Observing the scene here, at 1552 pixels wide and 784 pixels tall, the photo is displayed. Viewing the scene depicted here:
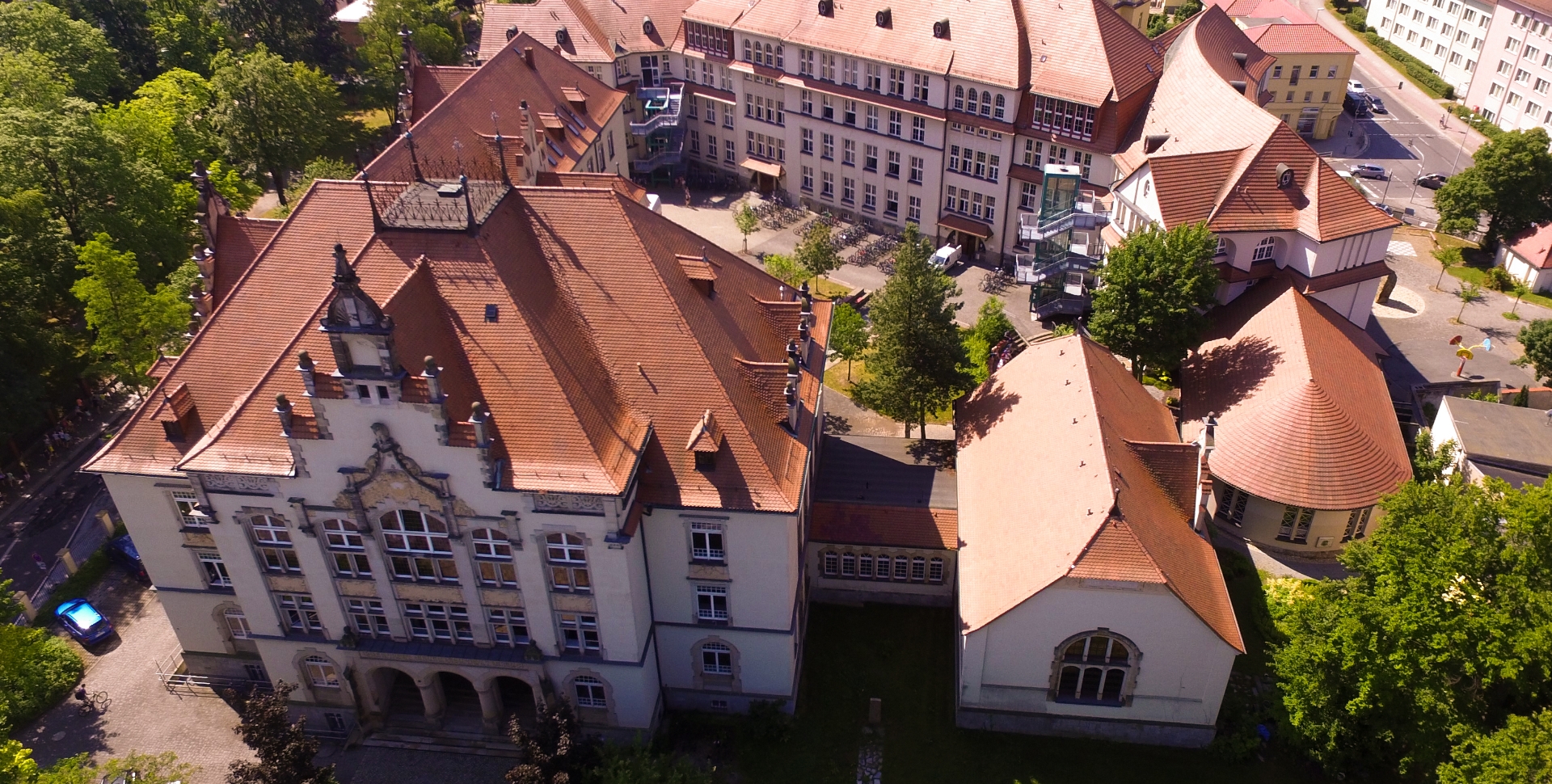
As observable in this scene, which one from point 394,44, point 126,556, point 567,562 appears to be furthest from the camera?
point 394,44

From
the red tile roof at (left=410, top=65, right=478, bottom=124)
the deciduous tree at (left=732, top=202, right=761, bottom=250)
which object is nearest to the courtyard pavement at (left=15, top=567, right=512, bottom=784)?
the red tile roof at (left=410, top=65, right=478, bottom=124)

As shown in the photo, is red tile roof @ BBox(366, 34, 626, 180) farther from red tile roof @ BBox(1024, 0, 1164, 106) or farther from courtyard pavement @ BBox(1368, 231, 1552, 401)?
courtyard pavement @ BBox(1368, 231, 1552, 401)

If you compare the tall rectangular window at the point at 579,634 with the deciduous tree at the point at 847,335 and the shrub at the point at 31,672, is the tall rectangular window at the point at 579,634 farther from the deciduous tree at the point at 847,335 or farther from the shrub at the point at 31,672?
the deciduous tree at the point at 847,335

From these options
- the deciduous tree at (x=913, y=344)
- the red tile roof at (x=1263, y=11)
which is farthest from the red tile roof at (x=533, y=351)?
the red tile roof at (x=1263, y=11)

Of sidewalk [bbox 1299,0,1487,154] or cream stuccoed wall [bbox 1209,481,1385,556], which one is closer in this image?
cream stuccoed wall [bbox 1209,481,1385,556]

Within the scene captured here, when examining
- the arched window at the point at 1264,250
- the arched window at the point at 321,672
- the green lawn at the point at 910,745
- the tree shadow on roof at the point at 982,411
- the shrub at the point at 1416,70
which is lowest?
the green lawn at the point at 910,745

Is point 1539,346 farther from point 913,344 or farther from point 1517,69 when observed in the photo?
point 1517,69

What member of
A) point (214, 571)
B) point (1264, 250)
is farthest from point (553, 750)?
point (1264, 250)
